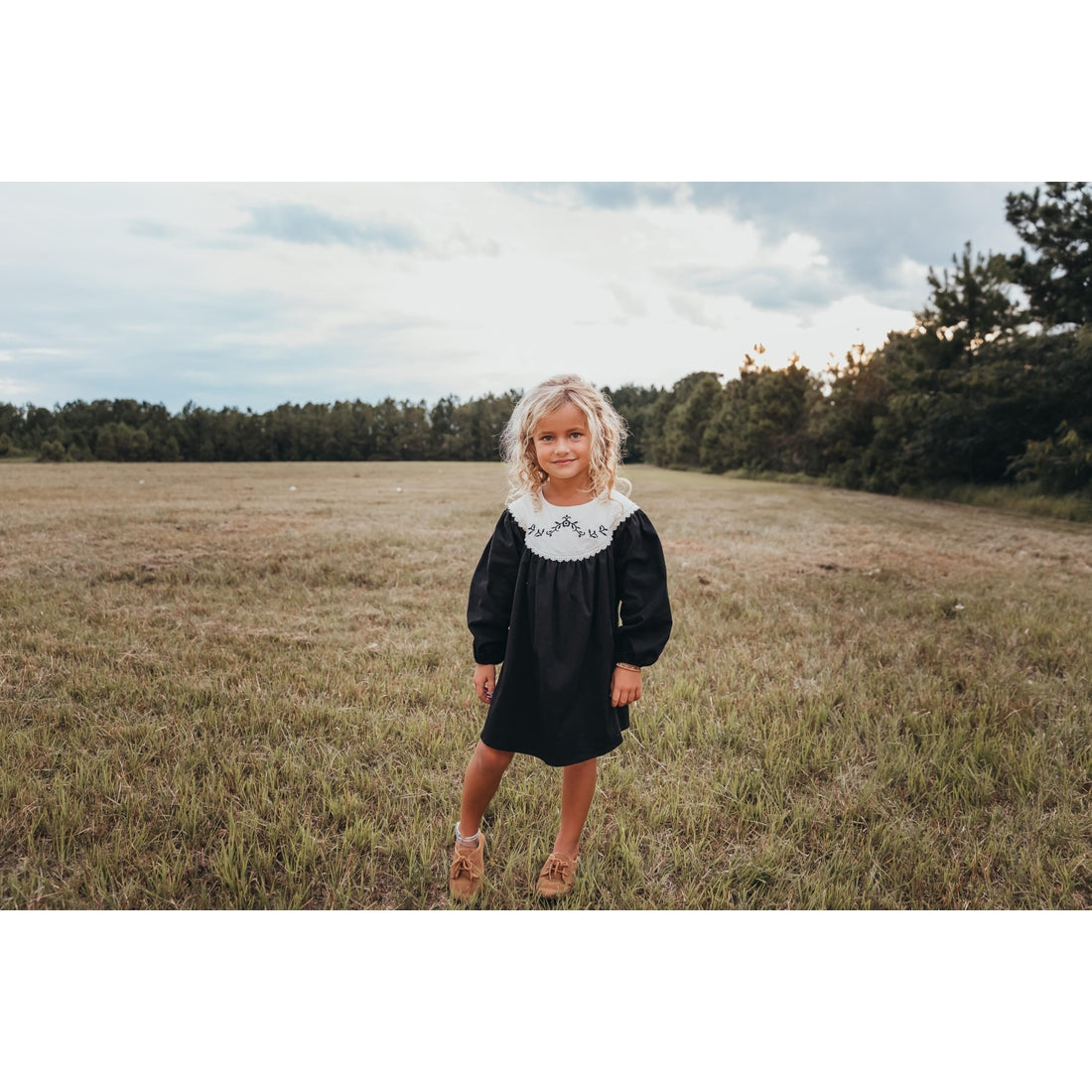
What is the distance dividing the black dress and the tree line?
247 cm

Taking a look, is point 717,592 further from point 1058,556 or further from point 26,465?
point 26,465

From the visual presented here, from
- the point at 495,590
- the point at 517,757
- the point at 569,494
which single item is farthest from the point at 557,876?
the point at 569,494

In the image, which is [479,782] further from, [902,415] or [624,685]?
[902,415]

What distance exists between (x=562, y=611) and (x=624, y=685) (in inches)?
12.0

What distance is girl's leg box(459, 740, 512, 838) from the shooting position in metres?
2.09

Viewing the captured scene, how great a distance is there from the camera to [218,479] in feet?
59.7

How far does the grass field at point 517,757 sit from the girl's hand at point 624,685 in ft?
1.91

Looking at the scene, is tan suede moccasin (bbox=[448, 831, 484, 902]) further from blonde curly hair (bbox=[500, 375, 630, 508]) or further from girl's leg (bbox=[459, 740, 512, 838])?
blonde curly hair (bbox=[500, 375, 630, 508])

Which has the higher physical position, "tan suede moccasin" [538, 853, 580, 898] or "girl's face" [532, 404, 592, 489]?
"girl's face" [532, 404, 592, 489]

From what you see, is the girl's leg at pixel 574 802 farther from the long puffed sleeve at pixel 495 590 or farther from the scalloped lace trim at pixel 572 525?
the scalloped lace trim at pixel 572 525

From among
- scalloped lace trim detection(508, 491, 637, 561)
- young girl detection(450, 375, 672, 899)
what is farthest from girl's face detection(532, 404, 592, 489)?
scalloped lace trim detection(508, 491, 637, 561)

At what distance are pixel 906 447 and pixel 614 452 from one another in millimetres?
19684

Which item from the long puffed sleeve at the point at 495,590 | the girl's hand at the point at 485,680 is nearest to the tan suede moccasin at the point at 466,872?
the girl's hand at the point at 485,680

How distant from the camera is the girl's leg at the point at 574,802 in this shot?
2080mm
